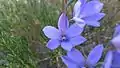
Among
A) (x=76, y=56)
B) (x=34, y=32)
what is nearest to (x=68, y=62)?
(x=76, y=56)

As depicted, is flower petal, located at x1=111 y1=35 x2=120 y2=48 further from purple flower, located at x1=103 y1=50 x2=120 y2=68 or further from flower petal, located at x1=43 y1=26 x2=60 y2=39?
flower petal, located at x1=43 y1=26 x2=60 y2=39

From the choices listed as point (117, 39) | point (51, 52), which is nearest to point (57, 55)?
point (51, 52)

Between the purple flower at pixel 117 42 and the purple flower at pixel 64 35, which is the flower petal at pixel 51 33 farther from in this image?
the purple flower at pixel 117 42

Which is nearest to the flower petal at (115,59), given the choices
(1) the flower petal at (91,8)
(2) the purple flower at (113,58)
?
(2) the purple flower at (113,58)

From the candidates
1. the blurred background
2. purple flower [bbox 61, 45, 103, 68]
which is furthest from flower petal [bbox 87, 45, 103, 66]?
the blurred background

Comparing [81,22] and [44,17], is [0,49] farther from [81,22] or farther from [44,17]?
[81,22]

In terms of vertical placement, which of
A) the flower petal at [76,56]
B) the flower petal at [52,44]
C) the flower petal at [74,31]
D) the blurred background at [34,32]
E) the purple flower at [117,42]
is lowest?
the purple flower at [117,42]
